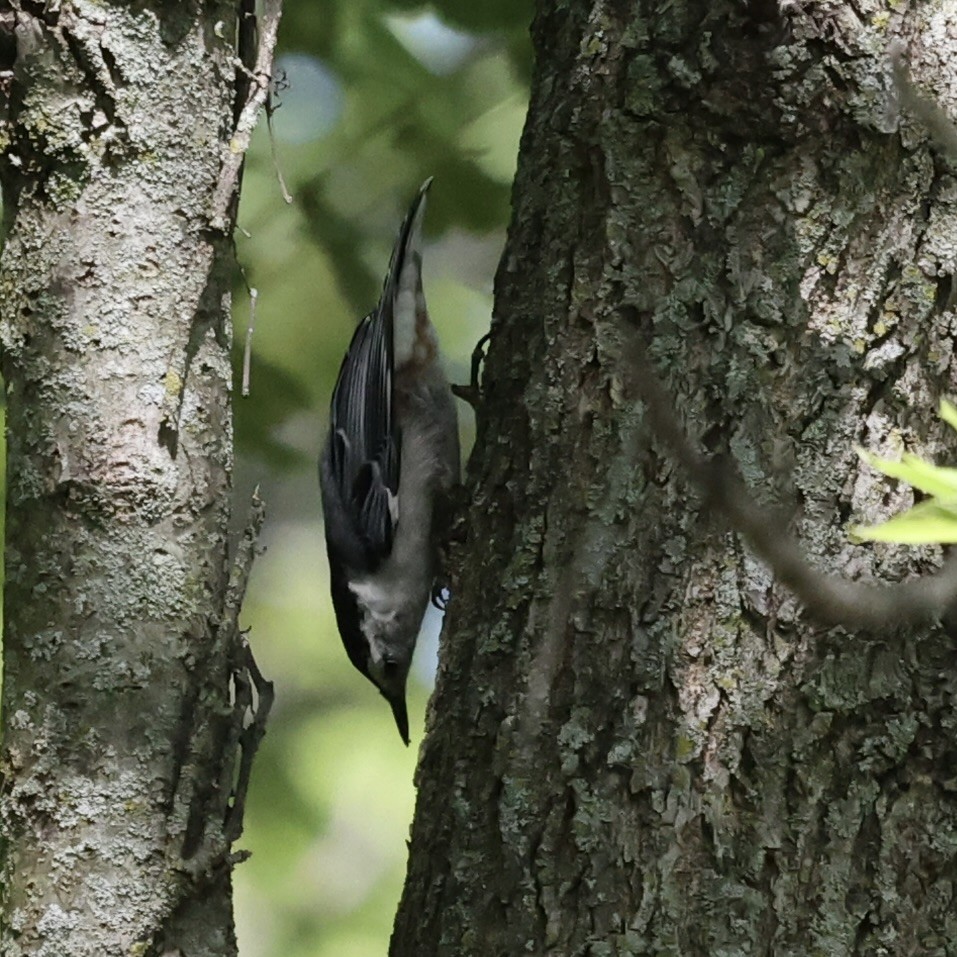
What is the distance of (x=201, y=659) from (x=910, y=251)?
99 cm

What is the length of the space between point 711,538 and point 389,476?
5.49 feet

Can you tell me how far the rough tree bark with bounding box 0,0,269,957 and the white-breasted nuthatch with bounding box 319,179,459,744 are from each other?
128 cm

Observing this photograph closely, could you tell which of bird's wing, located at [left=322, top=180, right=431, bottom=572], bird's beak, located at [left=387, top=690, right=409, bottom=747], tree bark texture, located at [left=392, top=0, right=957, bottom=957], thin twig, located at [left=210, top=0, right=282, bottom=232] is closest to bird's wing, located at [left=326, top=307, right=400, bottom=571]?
bird's wing, located at [left=322, top=180, right=431, bottom=572]

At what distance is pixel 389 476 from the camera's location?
10.3 feet

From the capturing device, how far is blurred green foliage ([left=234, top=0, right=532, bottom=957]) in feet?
9.02

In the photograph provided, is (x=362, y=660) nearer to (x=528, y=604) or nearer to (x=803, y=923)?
(x=528, y=604)

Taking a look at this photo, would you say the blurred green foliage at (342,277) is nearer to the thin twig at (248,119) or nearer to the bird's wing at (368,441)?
the bird's wing at (368,441)

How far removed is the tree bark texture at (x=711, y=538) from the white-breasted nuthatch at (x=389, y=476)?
52.0 inches

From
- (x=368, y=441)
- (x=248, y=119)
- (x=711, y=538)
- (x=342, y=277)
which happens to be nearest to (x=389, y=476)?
(x=368, y=441)

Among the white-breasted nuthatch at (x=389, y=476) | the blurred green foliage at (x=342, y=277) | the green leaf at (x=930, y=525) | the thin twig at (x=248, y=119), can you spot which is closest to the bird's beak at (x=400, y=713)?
the white-breasted nuthatch at (x=389, y=476)

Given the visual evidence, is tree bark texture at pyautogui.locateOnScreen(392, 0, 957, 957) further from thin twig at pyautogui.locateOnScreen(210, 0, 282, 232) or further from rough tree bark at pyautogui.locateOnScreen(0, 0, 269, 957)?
thin twig at pyautogui.locateOnScreen(210, 0, 282, 232)

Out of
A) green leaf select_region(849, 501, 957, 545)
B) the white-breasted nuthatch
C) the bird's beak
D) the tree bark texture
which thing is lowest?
green leaf select_region(849, 501, 957, 545)

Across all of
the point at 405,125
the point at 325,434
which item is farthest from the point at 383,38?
the point at 325,434

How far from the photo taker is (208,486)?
171 centimetres
